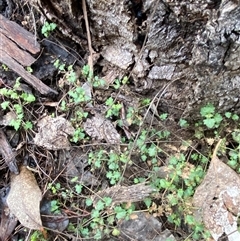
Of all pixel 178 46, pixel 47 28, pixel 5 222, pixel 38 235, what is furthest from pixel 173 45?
pixel 5 222

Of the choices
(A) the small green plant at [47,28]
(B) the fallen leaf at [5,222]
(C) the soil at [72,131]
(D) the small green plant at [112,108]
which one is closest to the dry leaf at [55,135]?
(C) the soil at [72,131]

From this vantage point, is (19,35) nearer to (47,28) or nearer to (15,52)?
(15,52)

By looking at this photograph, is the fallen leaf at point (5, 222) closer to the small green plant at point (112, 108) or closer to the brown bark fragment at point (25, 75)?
the brown bark fragment at point (25, 75)

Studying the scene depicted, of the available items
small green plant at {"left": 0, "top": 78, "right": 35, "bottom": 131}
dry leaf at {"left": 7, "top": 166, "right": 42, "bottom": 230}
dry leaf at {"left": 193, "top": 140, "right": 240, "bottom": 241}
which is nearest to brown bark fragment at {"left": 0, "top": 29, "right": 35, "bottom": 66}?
small green plant at {"left": 0, "top": 78, "right": 35, "bottom": 131}

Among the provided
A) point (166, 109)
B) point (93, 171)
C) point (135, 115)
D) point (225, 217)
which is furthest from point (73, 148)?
point (225, 217)

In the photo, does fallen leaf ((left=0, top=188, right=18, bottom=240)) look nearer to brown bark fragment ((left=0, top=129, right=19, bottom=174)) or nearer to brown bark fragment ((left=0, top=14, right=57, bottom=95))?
brown bark fragment ((left=0, top=129, right=19, bottom=174))

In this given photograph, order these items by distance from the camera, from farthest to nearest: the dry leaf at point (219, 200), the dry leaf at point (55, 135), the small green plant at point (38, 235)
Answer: the dry leaf at point (55, 135) → the small green plant at point (38, 235) → the dry leaf at point (219, 200)
